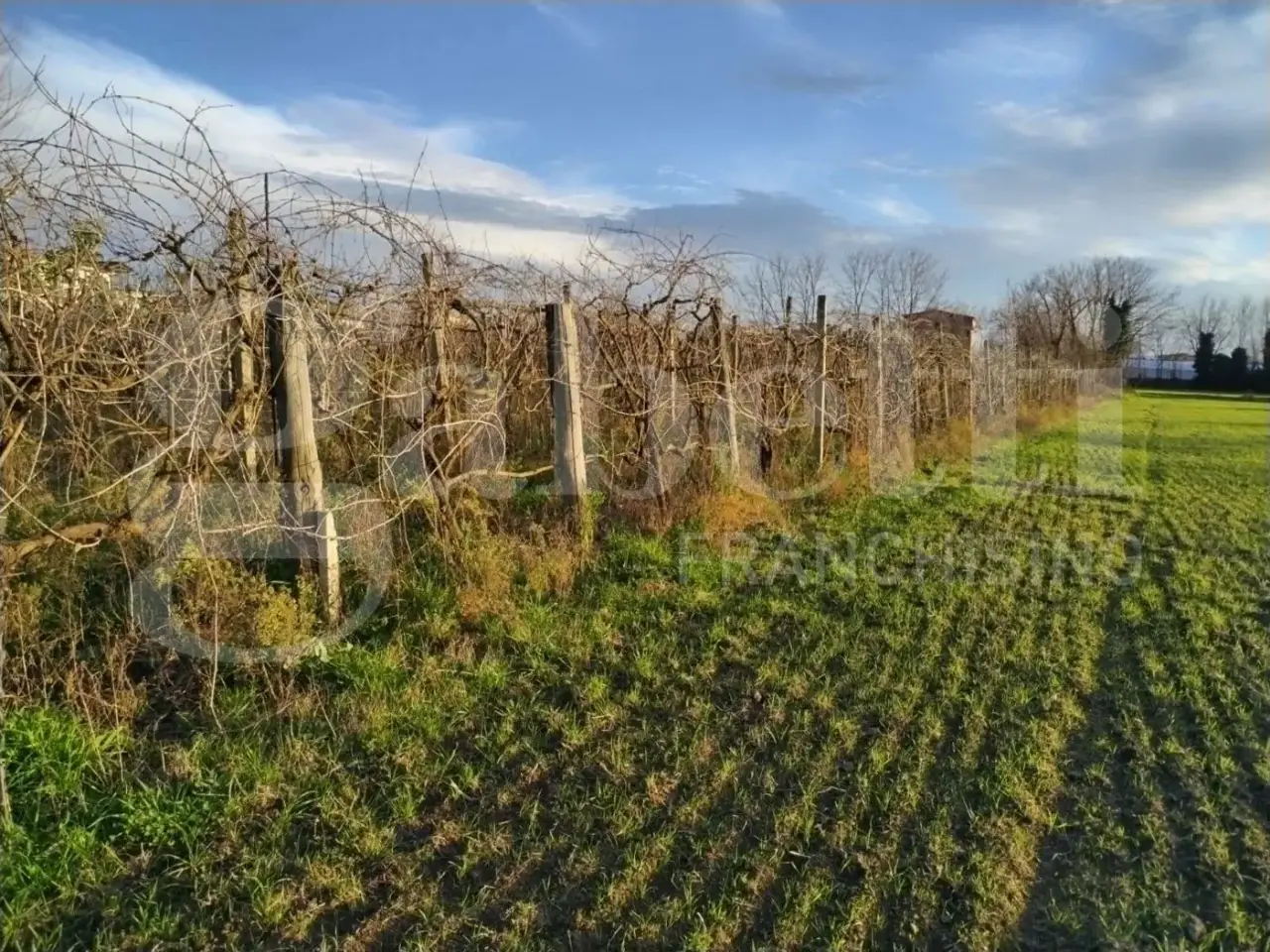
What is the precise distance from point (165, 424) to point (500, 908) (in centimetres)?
271

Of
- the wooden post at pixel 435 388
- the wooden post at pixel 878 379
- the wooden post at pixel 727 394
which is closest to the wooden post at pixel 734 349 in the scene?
the wooden post at pixel 727 394

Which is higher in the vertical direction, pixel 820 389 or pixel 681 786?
pixel 820 389

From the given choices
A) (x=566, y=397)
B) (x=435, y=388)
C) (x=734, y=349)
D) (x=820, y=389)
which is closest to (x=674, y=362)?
(x=734, y=349)

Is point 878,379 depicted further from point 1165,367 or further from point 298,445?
point 1165,367

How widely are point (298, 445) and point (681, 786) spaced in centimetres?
254

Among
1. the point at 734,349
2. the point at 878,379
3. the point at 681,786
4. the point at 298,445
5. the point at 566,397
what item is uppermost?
the point at 734,349

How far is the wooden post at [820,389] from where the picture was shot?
1001 cm

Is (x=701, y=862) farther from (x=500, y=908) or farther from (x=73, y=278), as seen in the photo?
(x=73, y=278)

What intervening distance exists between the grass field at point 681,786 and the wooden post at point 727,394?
2762 millimetres

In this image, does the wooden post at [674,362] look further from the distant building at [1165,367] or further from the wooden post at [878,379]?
the distant building at [1165,367]

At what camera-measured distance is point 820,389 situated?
10.2m

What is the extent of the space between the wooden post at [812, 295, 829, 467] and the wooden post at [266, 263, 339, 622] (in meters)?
6.55

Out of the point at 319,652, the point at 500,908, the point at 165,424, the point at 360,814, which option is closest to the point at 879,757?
the point at 500,908

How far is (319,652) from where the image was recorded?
13.9 feet
